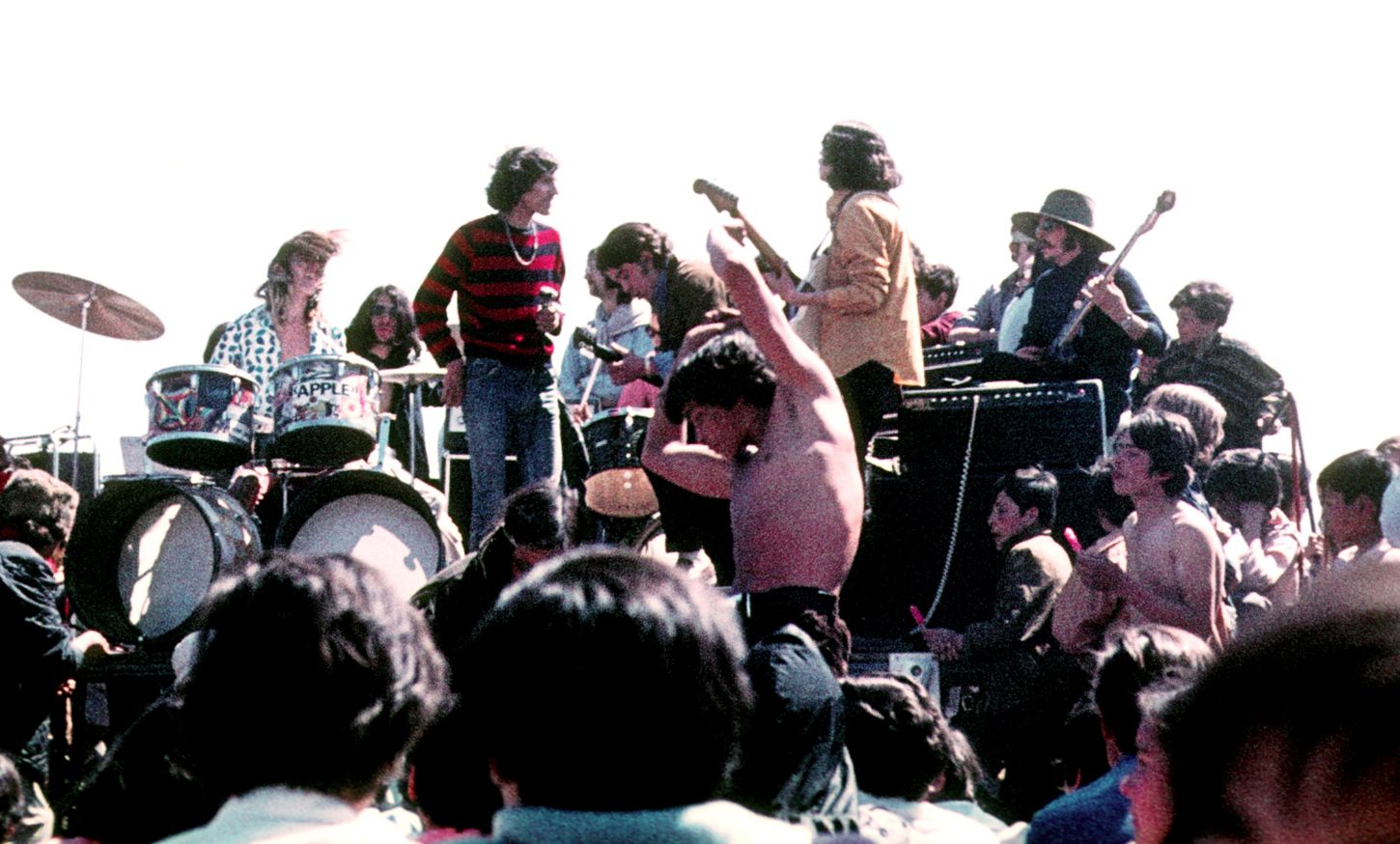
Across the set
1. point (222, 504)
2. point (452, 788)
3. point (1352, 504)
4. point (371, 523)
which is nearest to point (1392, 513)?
point (1352, 504)

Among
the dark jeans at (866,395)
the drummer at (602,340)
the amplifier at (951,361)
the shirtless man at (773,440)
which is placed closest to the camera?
the shirtless man at (773,440)

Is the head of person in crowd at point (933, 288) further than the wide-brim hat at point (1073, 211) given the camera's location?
Yes

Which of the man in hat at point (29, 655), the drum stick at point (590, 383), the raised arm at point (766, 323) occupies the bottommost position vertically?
the man in hat at point (29, 655)

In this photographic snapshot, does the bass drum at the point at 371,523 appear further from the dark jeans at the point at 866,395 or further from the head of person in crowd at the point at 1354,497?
the head of person in crowd at the point at 1354,497

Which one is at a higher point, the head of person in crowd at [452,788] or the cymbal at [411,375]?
the cymbal at [411,375]

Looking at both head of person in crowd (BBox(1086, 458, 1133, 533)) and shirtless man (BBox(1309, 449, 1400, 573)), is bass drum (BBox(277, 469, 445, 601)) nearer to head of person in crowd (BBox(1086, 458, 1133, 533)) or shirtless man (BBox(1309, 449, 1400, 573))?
head of person in crowd (BBox(1086, 458, 1133, 533))

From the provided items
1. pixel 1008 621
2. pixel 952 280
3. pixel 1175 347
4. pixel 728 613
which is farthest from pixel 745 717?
pixel 952 280

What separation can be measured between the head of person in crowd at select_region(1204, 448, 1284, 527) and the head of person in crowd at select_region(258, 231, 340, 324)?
13.7ft

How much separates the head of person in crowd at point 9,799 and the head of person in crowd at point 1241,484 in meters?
5.57

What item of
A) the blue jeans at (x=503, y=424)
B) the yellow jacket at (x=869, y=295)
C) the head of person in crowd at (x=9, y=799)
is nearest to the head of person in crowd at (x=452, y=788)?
the head of person in crowd at (x=9, y=799)

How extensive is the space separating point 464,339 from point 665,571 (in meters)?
5.79

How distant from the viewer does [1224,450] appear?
8.02 meters

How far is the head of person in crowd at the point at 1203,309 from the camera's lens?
8.21 m

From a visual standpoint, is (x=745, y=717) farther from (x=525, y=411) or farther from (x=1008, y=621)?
(x=525, y=411)
